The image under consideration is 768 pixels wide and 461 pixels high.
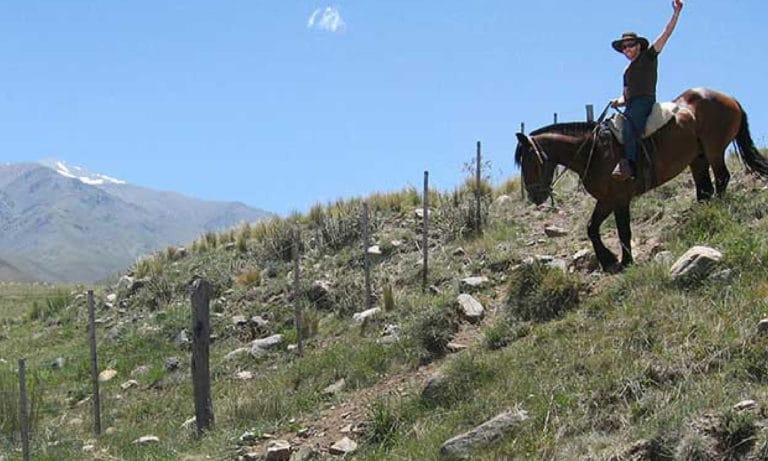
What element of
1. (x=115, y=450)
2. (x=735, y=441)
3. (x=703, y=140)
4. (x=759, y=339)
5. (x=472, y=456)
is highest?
(x=703, y=140)

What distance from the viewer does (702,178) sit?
10891 mm

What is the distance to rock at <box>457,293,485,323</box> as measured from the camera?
10617 millimetres

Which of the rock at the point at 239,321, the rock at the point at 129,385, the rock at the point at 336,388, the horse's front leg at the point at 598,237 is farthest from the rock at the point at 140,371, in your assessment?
the horse's front leg at the point at 598,237

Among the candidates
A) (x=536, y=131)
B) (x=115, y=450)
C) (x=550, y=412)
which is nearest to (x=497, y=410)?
(x=550, y=412)

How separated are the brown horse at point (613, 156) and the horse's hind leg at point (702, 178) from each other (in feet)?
0.88

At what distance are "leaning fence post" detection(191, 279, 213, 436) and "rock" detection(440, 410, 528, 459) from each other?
4499 mm

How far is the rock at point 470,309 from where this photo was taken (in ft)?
34.8

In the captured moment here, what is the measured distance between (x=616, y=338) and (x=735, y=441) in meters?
2.04

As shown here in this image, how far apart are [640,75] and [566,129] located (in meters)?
1.06

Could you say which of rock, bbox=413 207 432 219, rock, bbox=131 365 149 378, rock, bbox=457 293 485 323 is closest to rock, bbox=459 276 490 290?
rock, bbox=457 293 485 323

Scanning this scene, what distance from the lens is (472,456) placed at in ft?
22.2

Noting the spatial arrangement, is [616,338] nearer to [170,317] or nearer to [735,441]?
[735,441]

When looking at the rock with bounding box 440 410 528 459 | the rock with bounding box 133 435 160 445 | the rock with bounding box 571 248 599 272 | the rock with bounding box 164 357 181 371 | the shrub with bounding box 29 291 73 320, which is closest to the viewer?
the rock with bounding box 440 410 528 459

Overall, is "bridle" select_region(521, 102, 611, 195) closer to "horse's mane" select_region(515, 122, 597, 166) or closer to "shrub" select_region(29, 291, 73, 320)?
"horse's mane" select_region(515, 122, 597, 166)
